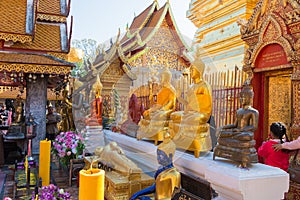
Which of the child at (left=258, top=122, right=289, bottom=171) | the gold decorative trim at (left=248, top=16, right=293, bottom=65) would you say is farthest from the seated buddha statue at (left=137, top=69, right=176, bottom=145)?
the gold decorative trim at (left=248, top=16, right=293, bottom=65)

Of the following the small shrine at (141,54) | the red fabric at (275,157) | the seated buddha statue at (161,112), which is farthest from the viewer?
the small shrine at (141,54)

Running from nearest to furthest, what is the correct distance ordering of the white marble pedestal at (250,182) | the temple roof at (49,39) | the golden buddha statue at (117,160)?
the white marble pedestal at (250,182), the golden buddha statue at (117,160), the temple roof at (49,39)

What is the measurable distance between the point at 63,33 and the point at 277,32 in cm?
515

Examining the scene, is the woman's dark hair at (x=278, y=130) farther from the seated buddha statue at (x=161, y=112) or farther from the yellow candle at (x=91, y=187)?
the yellow candle at (x=91, y=187)

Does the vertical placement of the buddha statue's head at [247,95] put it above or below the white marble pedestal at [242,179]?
above

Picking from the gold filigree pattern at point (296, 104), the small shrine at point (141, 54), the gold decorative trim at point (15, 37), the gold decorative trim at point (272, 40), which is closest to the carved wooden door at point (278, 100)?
the gold filigree pattern at point (296, 104)

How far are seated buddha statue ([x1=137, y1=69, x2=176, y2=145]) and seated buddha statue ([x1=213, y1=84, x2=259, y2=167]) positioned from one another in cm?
103

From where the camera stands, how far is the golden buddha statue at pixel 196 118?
2262 mm

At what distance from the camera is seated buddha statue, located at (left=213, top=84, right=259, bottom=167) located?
1691mm

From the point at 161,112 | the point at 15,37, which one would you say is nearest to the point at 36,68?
the point at 15,37

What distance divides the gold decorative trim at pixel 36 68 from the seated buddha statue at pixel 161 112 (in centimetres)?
363

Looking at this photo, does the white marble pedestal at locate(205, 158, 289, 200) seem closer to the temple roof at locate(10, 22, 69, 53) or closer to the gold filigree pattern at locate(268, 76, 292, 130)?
the gold filigree pattern at locate(268, 76, 292, 130)

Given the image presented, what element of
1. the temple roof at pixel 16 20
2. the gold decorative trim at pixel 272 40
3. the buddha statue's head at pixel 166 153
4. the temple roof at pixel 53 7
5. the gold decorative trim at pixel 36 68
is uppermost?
the temple roof at pixel 53 7

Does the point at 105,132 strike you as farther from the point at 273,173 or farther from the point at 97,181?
the point at 97,181
